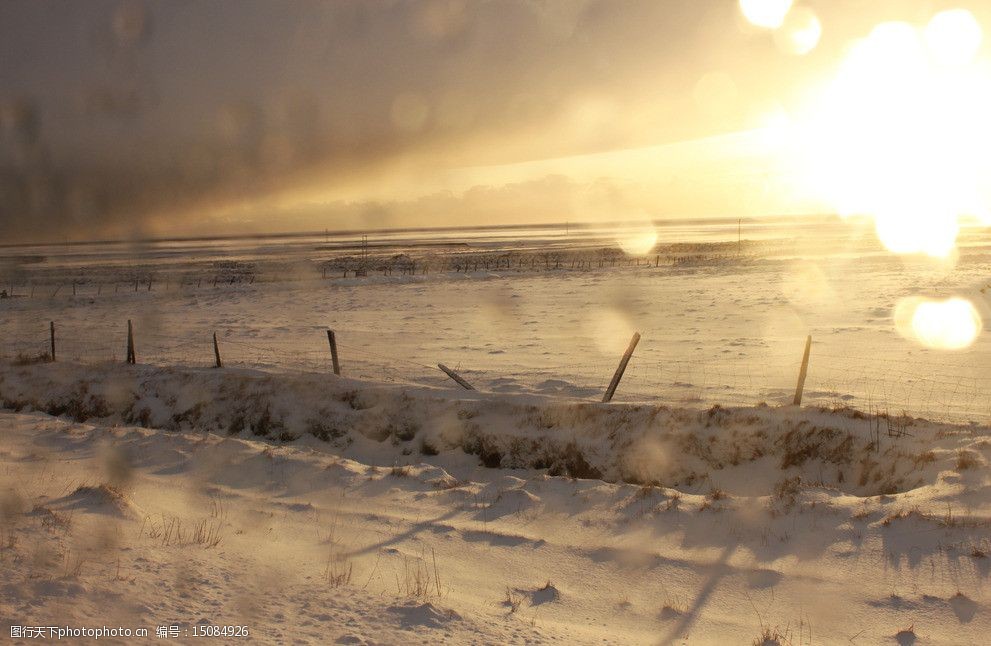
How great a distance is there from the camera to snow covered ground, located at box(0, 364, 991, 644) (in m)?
6.54

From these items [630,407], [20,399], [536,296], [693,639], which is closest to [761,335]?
[630,407]

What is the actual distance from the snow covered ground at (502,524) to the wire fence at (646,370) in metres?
1.92

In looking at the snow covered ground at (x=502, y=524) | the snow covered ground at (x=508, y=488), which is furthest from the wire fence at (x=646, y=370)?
the snow covered ground at (x=502, y=524)

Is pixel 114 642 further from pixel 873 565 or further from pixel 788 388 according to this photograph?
pixel 788 388

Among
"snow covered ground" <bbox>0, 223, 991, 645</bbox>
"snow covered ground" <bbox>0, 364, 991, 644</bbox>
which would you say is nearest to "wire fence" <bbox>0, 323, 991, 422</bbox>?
"snow covered ground" <bbox>0, 223, 991, 645</bbox>

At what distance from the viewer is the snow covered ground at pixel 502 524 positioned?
6543 millimetres

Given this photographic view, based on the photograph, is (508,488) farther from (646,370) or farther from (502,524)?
(646,370)

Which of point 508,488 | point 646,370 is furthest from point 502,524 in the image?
point 646,370

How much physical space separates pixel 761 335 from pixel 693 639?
17.5 metres

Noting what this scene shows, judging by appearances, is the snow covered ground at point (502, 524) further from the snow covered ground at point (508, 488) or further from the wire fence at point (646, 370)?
the wire fence at point (646, 370)

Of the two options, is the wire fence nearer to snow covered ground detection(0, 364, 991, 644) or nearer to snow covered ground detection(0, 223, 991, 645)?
snow covered ground detection(0, 223, 991, 645)

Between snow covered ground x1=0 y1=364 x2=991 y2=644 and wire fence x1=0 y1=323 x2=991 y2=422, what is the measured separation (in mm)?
1916

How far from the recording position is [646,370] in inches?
709

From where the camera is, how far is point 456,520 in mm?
9578
